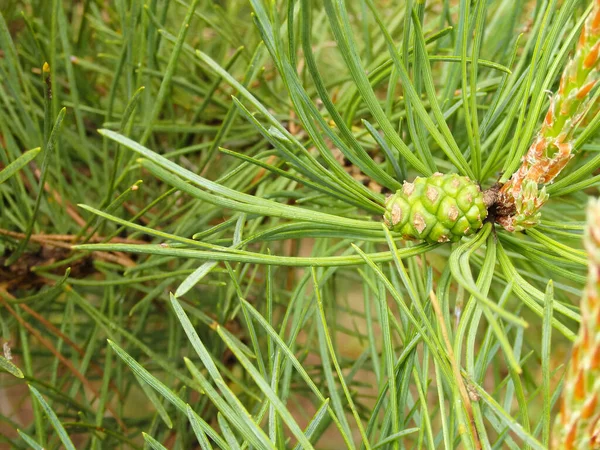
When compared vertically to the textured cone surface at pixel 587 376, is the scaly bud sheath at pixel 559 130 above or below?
above

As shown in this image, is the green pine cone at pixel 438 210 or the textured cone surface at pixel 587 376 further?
the green pine cone at pixel 438 210

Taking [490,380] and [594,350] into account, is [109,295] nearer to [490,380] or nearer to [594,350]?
[594,350]

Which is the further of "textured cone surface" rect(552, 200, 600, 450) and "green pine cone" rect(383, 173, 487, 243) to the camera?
"green pine cone" rect(383, 173, 487, 243)

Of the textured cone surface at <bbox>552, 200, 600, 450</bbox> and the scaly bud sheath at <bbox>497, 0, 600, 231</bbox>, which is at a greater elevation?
the scaly bud sheath at <bbox>497, 0, 600, 231</bbox>
